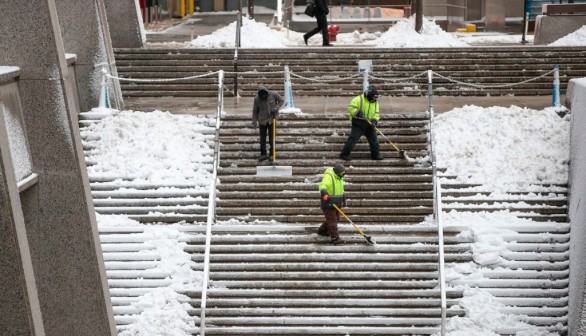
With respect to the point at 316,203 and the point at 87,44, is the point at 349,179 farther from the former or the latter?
the point at 87,44

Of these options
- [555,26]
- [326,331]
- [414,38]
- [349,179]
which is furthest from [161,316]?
[555,26]

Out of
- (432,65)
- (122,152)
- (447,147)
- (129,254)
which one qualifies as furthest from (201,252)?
(432,65)

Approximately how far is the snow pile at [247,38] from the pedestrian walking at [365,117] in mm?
8466

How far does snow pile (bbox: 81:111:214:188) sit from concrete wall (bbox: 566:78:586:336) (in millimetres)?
6607

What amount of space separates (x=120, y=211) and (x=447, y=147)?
630 cm

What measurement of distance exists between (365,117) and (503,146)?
2788 millimetres

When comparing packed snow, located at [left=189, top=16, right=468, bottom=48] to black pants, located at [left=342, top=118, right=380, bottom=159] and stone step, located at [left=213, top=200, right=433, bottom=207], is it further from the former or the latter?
stone step, located at [left=213, top=200, right=433, bottom=207]

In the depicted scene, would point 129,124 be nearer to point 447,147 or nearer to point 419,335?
point 447,147

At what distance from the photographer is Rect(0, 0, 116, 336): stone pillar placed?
15.6 metres

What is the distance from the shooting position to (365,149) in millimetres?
22266

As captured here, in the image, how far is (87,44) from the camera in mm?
24844

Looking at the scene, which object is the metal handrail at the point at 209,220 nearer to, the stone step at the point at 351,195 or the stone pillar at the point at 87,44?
the stone step at the point at 351,195

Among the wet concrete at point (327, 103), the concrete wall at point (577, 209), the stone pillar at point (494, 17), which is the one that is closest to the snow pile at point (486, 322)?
the concrete wall at point (577, 209)

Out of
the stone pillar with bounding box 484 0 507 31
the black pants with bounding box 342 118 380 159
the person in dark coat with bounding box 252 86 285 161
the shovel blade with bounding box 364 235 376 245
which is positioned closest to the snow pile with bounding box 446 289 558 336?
the shovel blade with bounding box 364 235 376 245
